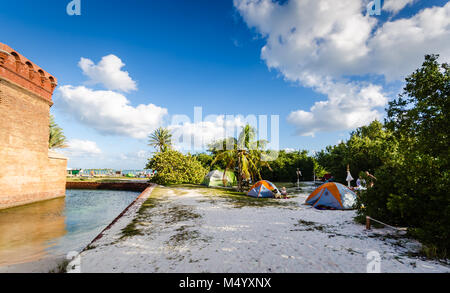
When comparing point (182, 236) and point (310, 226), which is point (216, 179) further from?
point (182, 236)

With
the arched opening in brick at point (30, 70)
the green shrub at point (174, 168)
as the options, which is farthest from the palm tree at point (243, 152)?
the arched opening in brick at point (30, 70)

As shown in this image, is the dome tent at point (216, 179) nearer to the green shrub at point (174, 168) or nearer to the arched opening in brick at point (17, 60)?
the green shrub at point (174, 168)

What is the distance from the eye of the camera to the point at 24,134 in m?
13.9

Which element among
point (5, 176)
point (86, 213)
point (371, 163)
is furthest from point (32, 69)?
point (371, 163)

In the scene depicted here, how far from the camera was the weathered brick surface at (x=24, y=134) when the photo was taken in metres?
12.4

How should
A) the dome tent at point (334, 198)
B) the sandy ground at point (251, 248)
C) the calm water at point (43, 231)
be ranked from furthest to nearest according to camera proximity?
the dome tent at point (334, 198) < the calm water at point (43, 231) < the sandy ground at point (251, 248)

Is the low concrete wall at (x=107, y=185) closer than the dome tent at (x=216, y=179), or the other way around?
the dome tent at (x=216, y=179)

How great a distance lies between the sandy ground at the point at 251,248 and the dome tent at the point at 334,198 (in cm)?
246

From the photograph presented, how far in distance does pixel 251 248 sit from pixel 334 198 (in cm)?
734

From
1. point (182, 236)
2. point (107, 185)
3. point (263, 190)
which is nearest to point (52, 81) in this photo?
point (107, 185)

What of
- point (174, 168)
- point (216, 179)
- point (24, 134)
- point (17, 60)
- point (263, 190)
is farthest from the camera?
point (174, 168)

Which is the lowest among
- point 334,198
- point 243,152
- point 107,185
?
point 107,185

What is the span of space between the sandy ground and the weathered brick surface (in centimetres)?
1132
